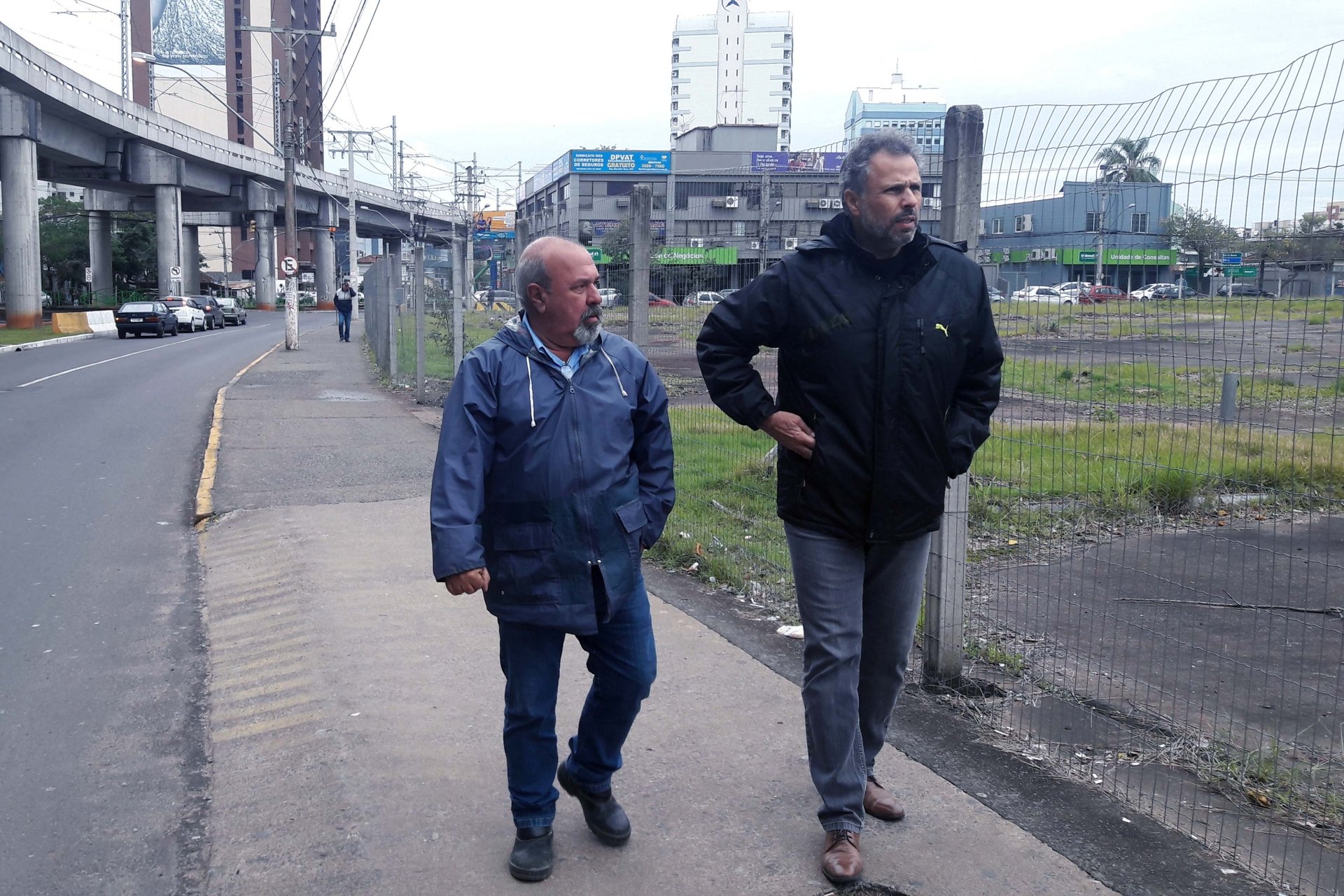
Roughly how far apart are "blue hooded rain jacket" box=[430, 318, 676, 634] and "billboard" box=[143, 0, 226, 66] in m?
115

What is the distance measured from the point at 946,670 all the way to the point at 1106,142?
7.28 feet

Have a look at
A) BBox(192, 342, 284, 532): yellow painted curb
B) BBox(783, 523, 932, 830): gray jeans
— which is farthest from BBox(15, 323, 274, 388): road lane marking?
BBox(783, 523, 932, 830): gray jeans

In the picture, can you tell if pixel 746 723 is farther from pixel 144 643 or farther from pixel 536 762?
pixel 144 643

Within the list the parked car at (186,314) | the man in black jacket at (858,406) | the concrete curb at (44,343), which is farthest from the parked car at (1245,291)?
the parked car at (186,314)

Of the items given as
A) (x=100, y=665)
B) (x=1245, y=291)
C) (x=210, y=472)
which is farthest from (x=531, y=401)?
(x=210, y=472)

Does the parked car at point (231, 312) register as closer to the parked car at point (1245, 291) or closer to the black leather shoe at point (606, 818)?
the black leather shoe at point (606, 818)

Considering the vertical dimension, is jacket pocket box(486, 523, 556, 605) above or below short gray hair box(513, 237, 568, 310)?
below

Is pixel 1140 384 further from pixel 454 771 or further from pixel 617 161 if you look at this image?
pixel 617 161

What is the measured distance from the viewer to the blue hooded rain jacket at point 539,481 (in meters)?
3.32

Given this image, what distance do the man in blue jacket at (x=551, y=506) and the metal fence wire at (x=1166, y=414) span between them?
1803 millimetres

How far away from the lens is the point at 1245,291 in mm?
3809

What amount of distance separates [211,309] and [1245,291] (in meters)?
51.6

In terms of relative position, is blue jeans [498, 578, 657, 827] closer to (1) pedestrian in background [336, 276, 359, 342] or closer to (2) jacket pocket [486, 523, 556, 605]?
(2) jacket pocket [486, 523, 556, 605]

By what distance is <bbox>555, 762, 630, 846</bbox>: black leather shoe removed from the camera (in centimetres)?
367
